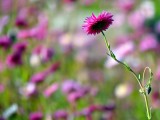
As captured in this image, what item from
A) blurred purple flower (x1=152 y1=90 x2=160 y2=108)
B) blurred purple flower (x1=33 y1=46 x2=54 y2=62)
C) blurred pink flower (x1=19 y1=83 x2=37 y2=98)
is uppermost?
blurred purple flower (x1=33 y1=46 x2=54 y2=62)

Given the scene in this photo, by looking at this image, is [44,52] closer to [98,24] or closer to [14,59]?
[14,59]

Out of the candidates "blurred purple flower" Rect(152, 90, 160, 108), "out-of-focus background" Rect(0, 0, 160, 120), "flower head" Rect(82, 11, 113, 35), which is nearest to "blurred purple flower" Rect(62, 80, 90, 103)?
"out-of-focus background" Rect(0, 0, 160, 120)

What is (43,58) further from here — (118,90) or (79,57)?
(79,57)

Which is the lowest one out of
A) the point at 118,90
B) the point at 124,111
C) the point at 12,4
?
the point at 124,111

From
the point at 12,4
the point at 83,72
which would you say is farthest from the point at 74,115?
the point at 12,4

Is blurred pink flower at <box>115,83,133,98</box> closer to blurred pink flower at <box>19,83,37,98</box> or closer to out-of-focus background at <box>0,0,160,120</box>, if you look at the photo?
out-of-focus background at <box>0,0,160,120</box>

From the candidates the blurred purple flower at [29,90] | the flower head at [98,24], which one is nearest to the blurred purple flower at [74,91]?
the blurred purple flower at [29,90]

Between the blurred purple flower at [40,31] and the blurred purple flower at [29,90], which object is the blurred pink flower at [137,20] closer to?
the blurred purple flower at [40,31]
